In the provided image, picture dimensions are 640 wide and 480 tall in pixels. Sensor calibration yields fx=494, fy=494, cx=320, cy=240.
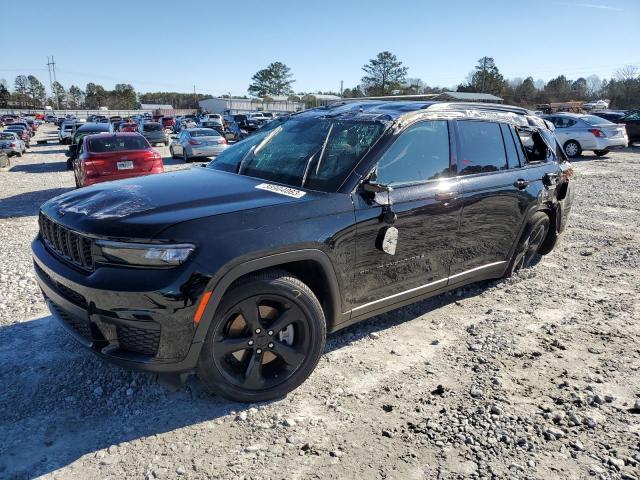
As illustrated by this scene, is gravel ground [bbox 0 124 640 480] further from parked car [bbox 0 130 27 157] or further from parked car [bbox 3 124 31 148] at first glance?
parked car [bbox 3 124 31 148]

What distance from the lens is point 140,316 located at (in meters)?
2.60

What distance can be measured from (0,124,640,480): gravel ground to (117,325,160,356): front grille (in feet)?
1.57

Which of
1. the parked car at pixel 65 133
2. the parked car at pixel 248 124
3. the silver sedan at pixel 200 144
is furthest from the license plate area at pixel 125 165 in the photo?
the parked car at pixel 65 133

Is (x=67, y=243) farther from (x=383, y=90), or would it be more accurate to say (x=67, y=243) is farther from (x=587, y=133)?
(x=383, y=90)

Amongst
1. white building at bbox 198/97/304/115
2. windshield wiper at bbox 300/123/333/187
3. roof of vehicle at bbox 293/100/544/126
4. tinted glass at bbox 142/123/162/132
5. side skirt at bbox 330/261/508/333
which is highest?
white building at bbox 198/97/304/115

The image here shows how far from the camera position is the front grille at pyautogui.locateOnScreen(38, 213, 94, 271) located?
9.38 feet

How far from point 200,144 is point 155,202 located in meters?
16.5

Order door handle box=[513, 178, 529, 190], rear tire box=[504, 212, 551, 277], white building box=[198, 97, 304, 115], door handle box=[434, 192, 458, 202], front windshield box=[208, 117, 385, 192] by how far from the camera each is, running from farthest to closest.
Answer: white building box=[198, 97, 304, 115]
rear tire box=[504, 212, 551, 277]
door handle box=[513, 178, 529, 190]
door handle box=[434, 192, 458, 202]
front windshield box=[208, 117, 385, 192]

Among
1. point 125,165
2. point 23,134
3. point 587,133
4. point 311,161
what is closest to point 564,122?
point 587,133

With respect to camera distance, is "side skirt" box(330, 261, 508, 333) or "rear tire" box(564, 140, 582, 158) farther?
"rear tire" box(564, 140, 582, 158)

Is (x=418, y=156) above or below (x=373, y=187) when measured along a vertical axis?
above

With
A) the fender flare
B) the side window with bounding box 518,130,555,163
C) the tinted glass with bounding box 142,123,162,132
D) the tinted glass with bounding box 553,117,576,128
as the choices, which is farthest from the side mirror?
the tinted glass with bounding box 142,123,162,132

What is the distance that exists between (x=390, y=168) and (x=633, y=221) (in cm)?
659

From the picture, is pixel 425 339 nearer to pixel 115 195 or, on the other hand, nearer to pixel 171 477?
pixel 171 477
